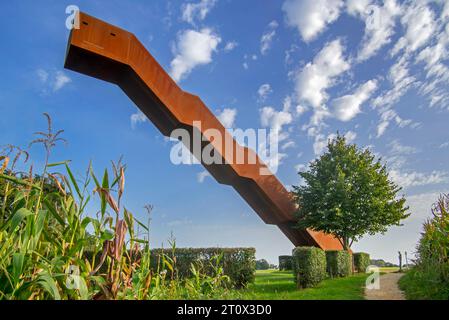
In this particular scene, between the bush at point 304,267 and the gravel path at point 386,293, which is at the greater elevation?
the bush at point 304,267

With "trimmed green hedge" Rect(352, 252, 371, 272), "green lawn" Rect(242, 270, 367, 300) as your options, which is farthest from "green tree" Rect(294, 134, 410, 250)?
"green lawn" Rect(242, 270, 367, 300)

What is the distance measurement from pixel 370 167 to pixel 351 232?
4008 mm

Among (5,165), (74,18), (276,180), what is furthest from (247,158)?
(5,165)

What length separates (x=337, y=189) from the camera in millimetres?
17625

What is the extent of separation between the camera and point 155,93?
12.3 meters

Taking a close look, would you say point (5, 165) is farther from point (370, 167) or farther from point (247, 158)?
point (370, 167)

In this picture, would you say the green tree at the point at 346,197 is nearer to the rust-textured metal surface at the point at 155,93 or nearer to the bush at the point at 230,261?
the rust-textured metal surface at the point at 155,93

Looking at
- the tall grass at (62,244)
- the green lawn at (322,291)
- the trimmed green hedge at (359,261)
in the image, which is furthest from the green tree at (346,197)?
the tall grass at (62,244)

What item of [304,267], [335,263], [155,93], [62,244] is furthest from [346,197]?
[62,244]

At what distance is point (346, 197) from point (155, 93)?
11.0 meters

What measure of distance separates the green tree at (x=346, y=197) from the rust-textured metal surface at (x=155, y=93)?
187 cm

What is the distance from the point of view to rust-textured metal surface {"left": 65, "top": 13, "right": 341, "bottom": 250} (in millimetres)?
11078

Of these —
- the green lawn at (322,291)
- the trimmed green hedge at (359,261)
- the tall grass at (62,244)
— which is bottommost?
the green lawn at (322,291)

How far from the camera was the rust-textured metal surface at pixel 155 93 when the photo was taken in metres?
11.1
